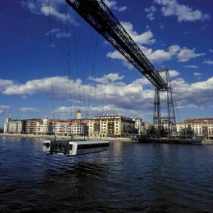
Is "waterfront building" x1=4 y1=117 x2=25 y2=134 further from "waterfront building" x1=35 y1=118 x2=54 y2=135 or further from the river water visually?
the river water

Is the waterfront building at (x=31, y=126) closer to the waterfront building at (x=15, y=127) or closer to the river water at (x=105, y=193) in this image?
the waterfront building at (x=15, y=127)

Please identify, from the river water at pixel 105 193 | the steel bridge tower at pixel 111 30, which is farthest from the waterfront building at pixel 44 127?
the river water at pixel 105 193

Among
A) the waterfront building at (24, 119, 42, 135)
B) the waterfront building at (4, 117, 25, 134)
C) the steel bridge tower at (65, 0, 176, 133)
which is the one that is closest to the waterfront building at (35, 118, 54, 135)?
the waterfront building at (24, 119, 42, 135)

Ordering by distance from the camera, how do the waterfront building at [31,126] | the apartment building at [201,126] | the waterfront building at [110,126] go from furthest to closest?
the waterfront building at [31,126], the apartment building at [201,126], the waterfront building at [110,126]

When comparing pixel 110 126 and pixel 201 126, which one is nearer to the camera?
pixel 110 126

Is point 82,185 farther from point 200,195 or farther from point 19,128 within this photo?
point 19,128

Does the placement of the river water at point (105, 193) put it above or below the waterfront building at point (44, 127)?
below

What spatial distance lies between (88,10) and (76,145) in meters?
15.3

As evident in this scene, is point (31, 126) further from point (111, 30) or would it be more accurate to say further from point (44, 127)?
point (111, 30)

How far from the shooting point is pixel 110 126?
138125 mm

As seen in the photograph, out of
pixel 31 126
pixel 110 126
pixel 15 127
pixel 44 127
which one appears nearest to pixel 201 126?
pixel 110 126

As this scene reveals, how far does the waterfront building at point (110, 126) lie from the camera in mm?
135750

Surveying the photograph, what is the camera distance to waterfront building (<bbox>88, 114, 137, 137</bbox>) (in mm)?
135750

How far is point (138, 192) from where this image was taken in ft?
49.1
